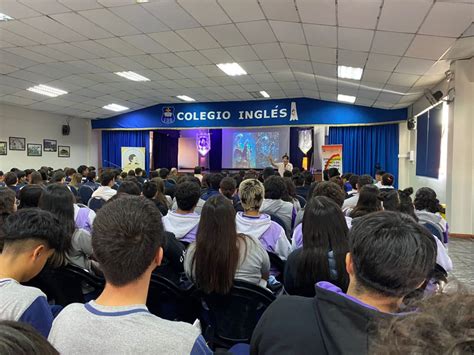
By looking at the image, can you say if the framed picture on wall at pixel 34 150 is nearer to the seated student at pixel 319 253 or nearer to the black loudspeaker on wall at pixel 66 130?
the black loudspeaker on wall at pixel 66 130

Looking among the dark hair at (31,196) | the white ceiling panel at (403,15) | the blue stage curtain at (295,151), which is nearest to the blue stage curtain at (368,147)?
the blue stage curtain at (295,151)

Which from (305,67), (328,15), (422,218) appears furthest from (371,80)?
(422,218)

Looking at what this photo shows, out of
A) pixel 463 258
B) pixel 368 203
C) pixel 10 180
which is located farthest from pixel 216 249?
pixel 463 258

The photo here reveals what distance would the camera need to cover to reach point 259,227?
8.73 feet

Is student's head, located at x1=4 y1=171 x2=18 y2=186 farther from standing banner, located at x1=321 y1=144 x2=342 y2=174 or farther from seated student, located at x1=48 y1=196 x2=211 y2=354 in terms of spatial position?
standing banner, located at x1=321 y1=144 x2=342 y2=174

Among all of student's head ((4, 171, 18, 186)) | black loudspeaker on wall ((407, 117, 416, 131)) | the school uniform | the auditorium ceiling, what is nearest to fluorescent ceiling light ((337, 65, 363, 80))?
the auditorium ceiling

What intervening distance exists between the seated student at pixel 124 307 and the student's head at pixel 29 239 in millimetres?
564

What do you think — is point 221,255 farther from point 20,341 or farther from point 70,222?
point 20,341

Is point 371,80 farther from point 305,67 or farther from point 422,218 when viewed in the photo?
point 422,218

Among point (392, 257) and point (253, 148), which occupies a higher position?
point (253, 148)

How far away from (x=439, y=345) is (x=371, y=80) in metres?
8.17

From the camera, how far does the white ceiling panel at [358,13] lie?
14.0 ft

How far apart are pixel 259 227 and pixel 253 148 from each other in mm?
10398

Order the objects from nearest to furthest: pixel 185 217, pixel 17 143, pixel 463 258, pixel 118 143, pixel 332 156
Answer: pixel 185 217 → pixel 463 258 → pixel 332 156 → pixel 17 143 → pixel 118 143
